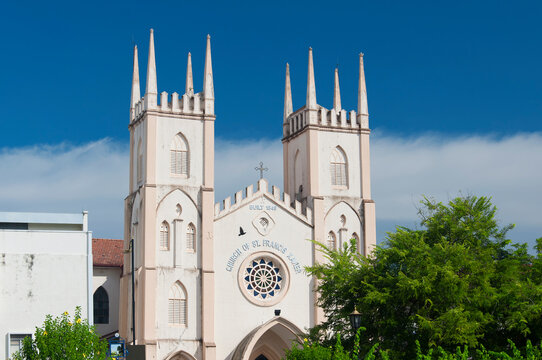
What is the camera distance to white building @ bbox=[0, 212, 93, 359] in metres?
35.1

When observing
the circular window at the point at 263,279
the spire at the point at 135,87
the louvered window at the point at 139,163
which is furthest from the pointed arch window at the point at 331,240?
the spire at the point at 135,87

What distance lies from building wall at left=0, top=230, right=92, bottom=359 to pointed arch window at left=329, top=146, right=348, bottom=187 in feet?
59.1

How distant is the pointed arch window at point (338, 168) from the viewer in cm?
5106

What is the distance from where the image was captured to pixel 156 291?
149 ft

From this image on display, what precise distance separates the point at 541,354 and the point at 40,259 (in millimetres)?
18982

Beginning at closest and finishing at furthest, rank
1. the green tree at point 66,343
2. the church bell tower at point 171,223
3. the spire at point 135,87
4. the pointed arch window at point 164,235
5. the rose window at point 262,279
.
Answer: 1. the green tree at point 66,343
2. the church bell tower at point 171,223
3. the pointed arch window at point 164,235
4. the rose window at point 262,279
5. the spire at point 135,87

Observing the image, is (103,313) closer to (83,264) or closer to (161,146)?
(161,146)

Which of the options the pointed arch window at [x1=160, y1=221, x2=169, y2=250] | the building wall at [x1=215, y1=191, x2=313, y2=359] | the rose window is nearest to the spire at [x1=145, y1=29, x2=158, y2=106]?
the pointed arch window at [x1=160, y1=221, x2=169, y2=250]

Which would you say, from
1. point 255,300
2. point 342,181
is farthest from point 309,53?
point 255,300

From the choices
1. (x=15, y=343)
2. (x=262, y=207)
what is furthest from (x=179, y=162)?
(x=15, y=343)

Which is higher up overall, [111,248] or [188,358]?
[111,248]

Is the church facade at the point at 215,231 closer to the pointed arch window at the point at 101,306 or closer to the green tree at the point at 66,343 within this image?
the pointed arch window at the point at 101,306

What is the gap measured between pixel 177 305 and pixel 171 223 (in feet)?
13.5

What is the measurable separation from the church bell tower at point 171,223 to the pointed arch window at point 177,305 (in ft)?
0.16
